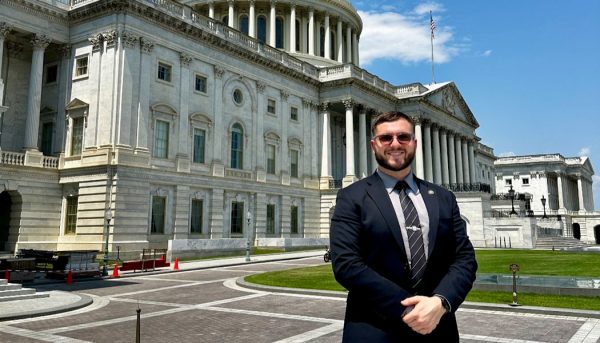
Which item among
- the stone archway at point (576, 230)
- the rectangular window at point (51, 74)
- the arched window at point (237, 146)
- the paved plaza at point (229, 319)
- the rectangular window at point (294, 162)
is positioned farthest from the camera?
the stone archway at point (576, 230)

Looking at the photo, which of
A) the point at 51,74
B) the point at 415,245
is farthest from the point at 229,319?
the point at 51,74

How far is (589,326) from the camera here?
461 inches

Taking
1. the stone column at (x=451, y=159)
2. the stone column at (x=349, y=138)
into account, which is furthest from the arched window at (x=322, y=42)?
the stone column at (x=451, y=159)

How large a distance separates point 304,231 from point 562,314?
37702 millimetres

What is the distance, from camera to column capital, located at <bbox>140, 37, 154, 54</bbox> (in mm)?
35531

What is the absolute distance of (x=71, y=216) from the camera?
34.7 meters

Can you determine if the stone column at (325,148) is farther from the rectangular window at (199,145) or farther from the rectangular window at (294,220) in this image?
the rectangular window at (199,145)

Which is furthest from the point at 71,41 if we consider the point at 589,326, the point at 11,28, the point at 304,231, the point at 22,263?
the point at 589,326

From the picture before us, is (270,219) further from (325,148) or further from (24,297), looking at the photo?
(24,297)

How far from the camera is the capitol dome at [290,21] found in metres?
65.5

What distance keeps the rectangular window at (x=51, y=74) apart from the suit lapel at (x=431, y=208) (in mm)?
40314

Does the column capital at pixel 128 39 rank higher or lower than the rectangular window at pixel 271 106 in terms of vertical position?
higher

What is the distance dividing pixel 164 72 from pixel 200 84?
383 centimetres

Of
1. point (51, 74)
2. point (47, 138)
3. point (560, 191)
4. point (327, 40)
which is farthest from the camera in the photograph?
point (560, 191)
